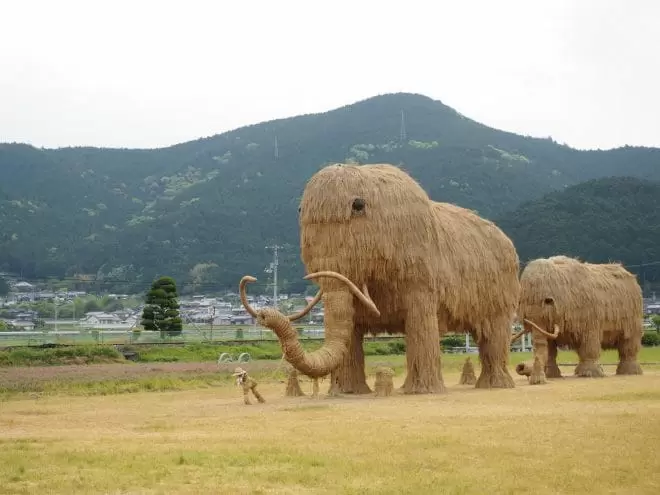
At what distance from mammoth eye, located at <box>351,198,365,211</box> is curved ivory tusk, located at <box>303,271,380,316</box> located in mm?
1351

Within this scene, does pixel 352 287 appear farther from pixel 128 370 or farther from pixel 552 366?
pixel 128 370

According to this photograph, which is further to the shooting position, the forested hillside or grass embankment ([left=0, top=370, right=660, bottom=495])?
the forested hillside

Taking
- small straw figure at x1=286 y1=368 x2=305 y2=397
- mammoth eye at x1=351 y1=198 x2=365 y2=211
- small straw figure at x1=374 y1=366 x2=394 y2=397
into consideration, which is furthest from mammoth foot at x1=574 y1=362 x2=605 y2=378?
mammoth eye at x1=351 y1=198 x2=365 y2=211

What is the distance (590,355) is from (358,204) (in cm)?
1116

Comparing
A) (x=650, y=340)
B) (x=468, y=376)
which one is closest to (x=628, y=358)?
(x=468, y=376)

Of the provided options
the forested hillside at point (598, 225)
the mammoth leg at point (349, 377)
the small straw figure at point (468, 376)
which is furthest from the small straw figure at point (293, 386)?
the forested hillside at point (598, 225)

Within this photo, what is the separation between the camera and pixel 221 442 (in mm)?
12969

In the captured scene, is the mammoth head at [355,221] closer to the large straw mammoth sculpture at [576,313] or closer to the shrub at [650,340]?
the large straw mammoth sculpture at [576,313]

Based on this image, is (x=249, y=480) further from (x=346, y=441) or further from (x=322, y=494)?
(x=346, y=441)

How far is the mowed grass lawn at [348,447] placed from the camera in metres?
10.3

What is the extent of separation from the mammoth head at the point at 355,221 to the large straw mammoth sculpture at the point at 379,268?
19 mm

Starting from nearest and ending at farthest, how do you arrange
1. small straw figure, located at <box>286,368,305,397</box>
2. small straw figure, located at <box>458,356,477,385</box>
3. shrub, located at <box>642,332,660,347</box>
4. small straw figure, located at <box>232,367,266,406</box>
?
small straw figure, located at <box>232,367,266,406</box> → small straw figure, located at <box>286,368,305,397</box> → small straw figure, located at <box>458,356,477,385</box> → shrub, located at <box>642,332,660,347</box>

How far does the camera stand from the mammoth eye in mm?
19453

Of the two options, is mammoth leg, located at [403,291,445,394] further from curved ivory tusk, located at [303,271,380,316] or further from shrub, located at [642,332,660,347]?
shrub, located at [642,332,660,347]
